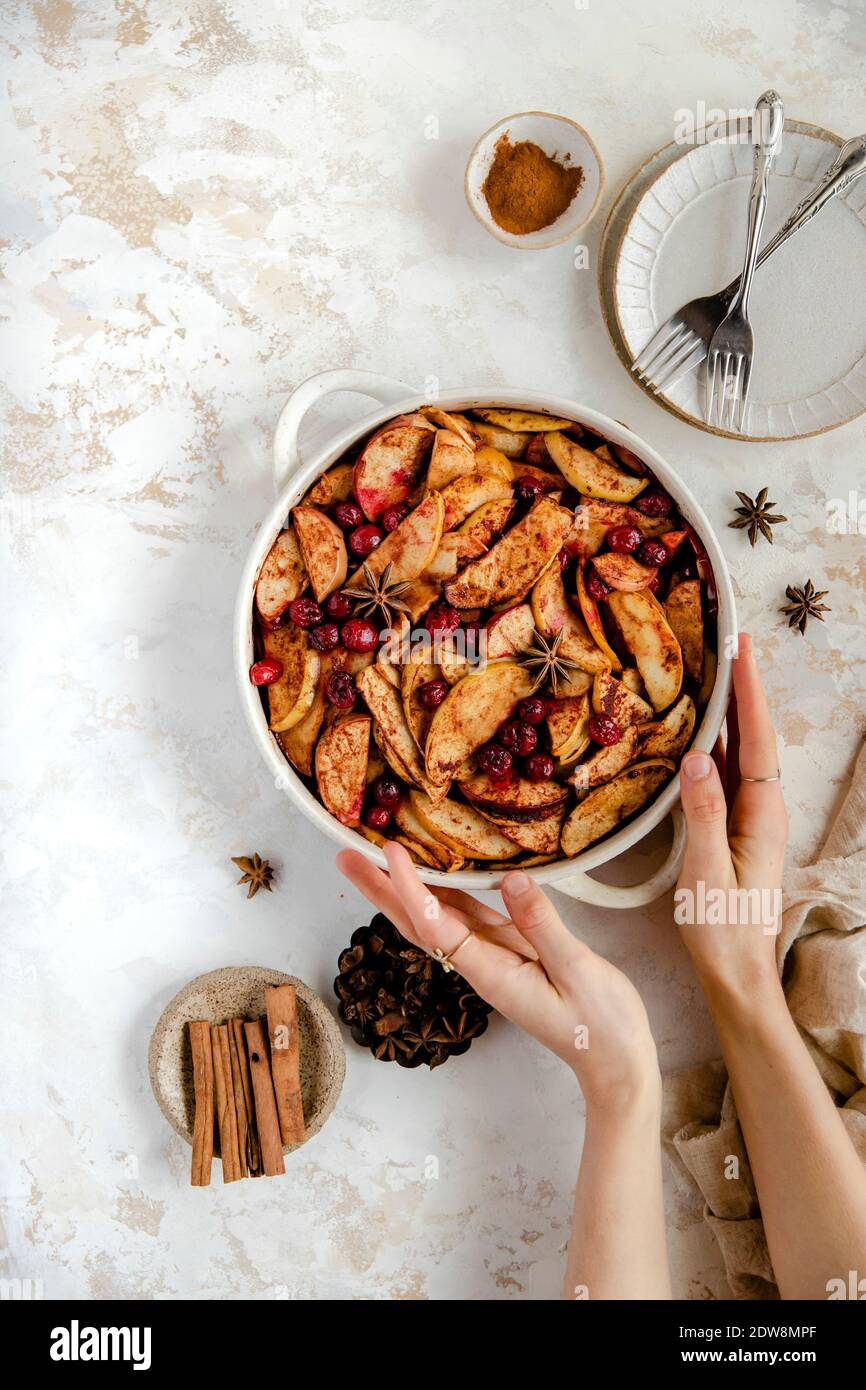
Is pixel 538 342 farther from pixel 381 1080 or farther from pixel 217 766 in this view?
pixel 381 1080

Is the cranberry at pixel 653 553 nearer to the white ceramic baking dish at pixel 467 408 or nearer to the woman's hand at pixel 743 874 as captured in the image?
the white ceramic baking dish at pixel 467 408

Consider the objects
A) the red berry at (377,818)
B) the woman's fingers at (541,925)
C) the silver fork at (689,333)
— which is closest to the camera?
the woman's fingers at (541,925)

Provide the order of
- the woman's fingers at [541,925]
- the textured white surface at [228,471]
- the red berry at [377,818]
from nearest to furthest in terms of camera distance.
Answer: the woman's fingers at [541,925] → the red berry at [377,818] → the textured white surface at [228,471]

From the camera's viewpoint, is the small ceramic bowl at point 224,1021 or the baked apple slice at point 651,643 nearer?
the baked apple slice at point 651,643

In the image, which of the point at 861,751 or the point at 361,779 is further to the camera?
the point at 861,751

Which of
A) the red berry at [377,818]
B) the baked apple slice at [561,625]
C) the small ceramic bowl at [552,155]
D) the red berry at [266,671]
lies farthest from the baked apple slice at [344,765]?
the small ceramic bowl at [552,155]
